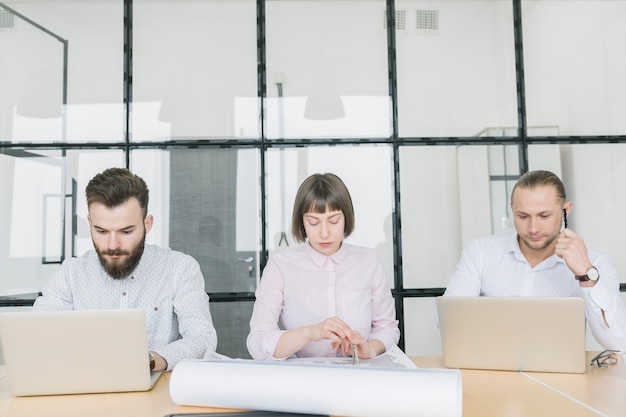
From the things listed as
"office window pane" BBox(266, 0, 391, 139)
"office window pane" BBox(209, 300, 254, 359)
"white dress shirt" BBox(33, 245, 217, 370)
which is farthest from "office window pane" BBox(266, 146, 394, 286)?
"white dress shirt" BBox(33, 245, 217, 370)

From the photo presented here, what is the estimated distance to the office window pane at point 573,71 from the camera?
3.22m

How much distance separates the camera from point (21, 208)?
306cm

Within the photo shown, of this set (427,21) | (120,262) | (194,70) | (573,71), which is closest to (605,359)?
(120,262)

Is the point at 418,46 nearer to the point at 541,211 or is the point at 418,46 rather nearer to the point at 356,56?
the point at 356,56

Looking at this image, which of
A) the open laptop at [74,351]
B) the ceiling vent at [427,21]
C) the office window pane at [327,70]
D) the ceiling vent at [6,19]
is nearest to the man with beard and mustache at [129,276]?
the open laptop at [74,351]

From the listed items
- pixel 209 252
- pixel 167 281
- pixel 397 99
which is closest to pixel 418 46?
pixel 397 99

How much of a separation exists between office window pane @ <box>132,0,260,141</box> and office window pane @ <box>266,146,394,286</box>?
0.27 metres

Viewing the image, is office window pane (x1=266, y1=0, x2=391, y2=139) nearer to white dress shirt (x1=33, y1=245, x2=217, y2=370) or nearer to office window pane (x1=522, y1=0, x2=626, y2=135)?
office window pane (x1=522, y1=0, x2=626, y2=135)

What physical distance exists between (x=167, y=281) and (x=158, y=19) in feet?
5.47

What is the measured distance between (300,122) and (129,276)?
4.51ft

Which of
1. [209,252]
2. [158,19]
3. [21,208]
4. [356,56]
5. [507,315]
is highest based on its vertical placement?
[158,19]

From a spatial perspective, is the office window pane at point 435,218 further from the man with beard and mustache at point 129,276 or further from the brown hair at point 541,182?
the man with beard and mustache at point 129,276

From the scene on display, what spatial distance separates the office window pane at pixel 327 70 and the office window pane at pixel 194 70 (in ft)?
0.43

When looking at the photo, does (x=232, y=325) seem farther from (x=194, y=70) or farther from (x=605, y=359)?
(x=605, y=359)
